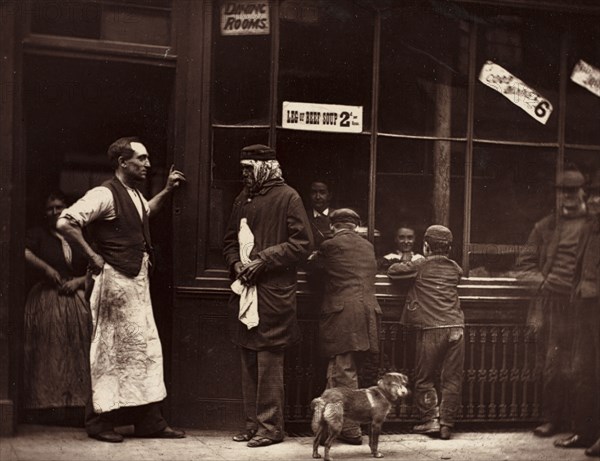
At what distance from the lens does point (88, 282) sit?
5.69m

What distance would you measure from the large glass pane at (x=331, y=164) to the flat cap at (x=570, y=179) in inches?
65.6

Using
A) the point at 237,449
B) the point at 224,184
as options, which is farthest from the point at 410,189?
the point at 237,449

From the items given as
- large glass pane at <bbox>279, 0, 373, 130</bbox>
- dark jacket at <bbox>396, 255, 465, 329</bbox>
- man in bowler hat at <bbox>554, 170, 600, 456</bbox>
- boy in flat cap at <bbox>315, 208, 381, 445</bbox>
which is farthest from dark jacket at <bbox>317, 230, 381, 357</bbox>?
man in bowler hat at <bbox>554, 170, 600, 456</bbox>

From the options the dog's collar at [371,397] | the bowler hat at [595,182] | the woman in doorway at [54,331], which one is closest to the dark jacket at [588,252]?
the bowler hat at [595,182]

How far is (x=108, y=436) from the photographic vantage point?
18.5 feet

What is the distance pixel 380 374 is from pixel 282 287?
122 cm

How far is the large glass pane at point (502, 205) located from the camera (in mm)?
6680

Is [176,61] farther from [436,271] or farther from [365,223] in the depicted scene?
[436,271]

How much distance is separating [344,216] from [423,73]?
1460 millimetres

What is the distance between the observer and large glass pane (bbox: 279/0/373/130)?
627 centimetres

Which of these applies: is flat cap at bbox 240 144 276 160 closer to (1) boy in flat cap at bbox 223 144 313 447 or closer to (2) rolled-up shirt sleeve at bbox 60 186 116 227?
(1) boy in flat cap at bbox 223 144 313 447

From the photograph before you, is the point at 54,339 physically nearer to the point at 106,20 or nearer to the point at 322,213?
the point at 322,213

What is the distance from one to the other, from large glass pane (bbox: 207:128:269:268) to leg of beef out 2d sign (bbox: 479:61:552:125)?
76.0 inches

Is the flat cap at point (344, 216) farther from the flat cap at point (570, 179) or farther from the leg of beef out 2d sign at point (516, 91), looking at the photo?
the flat cap at point (570, 179)
